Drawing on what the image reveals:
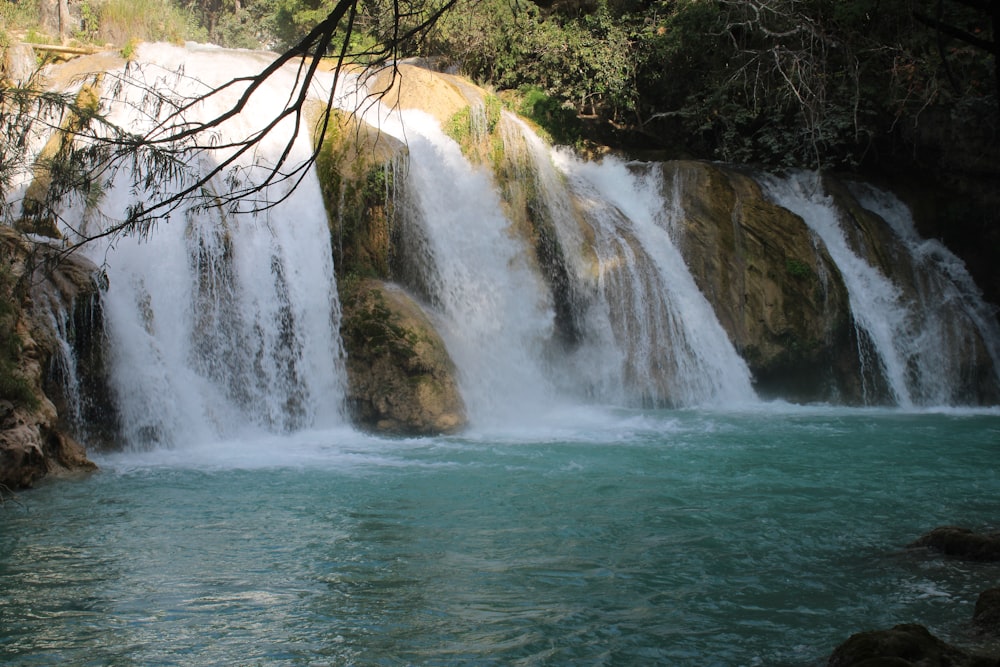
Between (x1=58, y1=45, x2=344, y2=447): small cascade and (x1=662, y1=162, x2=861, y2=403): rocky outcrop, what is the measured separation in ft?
22.2

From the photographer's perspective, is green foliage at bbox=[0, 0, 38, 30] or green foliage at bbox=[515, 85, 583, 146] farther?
green foliage at bbox=[515, 85, 583, 146]

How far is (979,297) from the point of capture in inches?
655

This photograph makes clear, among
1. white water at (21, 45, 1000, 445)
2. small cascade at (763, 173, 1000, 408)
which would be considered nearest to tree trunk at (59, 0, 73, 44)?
white water at (21, 45, 1000, 445)

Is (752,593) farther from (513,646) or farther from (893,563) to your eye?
(513,646)

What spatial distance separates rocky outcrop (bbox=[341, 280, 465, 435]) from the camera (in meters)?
11.5

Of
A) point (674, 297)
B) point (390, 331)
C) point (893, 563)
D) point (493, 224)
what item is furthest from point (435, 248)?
point (893, 563)

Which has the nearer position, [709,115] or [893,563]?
[893,563]

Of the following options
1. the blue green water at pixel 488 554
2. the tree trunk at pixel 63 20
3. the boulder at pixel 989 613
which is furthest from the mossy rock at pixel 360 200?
the tree trunk at pixel 63 20

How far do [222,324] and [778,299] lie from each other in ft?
29.9

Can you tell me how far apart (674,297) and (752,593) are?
10.1m

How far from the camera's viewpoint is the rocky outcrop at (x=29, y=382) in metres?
8.06

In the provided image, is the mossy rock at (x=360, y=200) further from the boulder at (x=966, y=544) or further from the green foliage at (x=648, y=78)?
the boulder at (x=966, y=544)

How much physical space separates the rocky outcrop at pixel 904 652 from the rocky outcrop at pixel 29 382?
671cm

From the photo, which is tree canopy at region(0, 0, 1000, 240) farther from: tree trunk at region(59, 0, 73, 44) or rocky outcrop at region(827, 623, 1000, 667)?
rocky outcrop at region(827, 623, 1000, 667)
